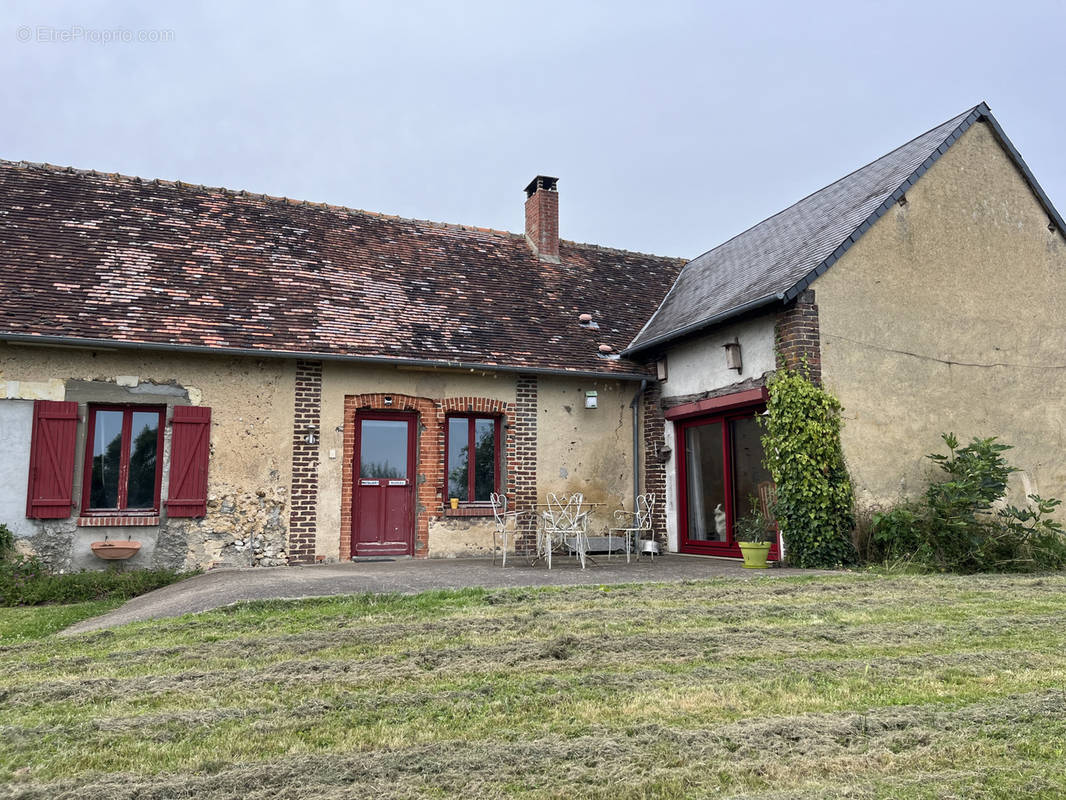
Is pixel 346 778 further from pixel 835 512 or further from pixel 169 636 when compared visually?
pixel 835 512

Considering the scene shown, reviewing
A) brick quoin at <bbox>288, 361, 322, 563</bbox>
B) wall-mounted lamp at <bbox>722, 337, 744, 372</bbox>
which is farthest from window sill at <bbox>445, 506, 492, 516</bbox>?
wall-mounted lamp at <bbox>722, 337, 744, 372</bbox>

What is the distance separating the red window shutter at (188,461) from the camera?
372 inches

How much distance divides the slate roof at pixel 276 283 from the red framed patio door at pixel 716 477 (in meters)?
1.44

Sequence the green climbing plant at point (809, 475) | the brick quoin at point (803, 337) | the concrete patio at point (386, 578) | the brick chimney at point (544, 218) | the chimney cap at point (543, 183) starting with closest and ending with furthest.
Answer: the concrete patio at point (386, 578), the green climbing plant at point (809, 475), the brick quoin at point (803, 337), the brick chimney at point (544, 218), the chimney cap at point (543, 183)

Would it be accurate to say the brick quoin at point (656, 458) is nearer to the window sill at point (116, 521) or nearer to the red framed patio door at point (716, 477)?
the red framed patio door at point (716, 477)

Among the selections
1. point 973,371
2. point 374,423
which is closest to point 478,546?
point 374,423

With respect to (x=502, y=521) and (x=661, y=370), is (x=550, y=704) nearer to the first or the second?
(x=502, y=521)

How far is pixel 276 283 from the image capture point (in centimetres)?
1110

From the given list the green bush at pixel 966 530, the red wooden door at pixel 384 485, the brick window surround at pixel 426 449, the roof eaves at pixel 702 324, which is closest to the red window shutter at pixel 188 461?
the brick window surround at pixel 426 449

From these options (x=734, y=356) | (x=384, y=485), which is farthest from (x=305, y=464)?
(x=734, y=356)

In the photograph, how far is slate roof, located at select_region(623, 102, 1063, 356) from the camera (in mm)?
9711

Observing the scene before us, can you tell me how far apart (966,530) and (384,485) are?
7377 mm

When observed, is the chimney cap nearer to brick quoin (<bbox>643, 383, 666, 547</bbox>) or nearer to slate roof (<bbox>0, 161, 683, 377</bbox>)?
slate roof (<bbox>0, 161, 683, 377</bbox>)

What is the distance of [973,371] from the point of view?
1049cm
